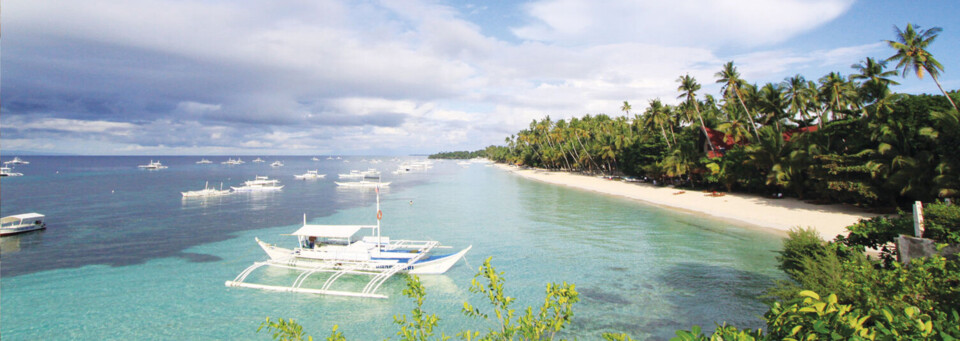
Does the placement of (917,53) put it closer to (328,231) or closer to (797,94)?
(797,94)

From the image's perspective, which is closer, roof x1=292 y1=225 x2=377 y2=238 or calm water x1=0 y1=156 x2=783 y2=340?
calm water x1=0 y1=156 x2=783 y2=340

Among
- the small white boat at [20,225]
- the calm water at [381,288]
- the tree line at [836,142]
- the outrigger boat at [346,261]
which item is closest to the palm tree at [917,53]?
the tree line at [836,142]

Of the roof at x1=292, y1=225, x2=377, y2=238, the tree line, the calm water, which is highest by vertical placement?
the tree line

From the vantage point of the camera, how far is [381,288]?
1856 centimetres

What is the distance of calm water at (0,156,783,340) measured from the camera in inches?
593

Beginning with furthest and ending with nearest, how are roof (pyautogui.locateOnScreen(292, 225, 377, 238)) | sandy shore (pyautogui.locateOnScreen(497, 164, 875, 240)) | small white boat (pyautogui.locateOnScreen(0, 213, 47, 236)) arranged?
small white boat (pyautogui.locateOnScreen(0, 213, 47, 236))
sandy shore (pyautogui.locateOnScreen(497, 164, 875, 240))
roof (pyautogui.locateOnScreen(292, 225, 377, 238))

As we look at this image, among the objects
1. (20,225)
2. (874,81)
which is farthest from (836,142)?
(20,225)

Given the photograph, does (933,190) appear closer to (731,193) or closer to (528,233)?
(731,193)

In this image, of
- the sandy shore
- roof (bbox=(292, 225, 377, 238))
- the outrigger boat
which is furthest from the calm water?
the sandy shore

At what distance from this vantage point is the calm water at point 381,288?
15.1 m

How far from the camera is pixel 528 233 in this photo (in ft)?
100

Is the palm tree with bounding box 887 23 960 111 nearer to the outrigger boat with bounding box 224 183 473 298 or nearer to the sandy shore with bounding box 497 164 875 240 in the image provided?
the sandy shore with bounding box 497 164 875 240

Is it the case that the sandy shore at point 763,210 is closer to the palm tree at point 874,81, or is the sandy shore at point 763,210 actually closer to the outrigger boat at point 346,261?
the palm tree at point 874,81

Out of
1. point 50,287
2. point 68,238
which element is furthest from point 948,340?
point 68,238
